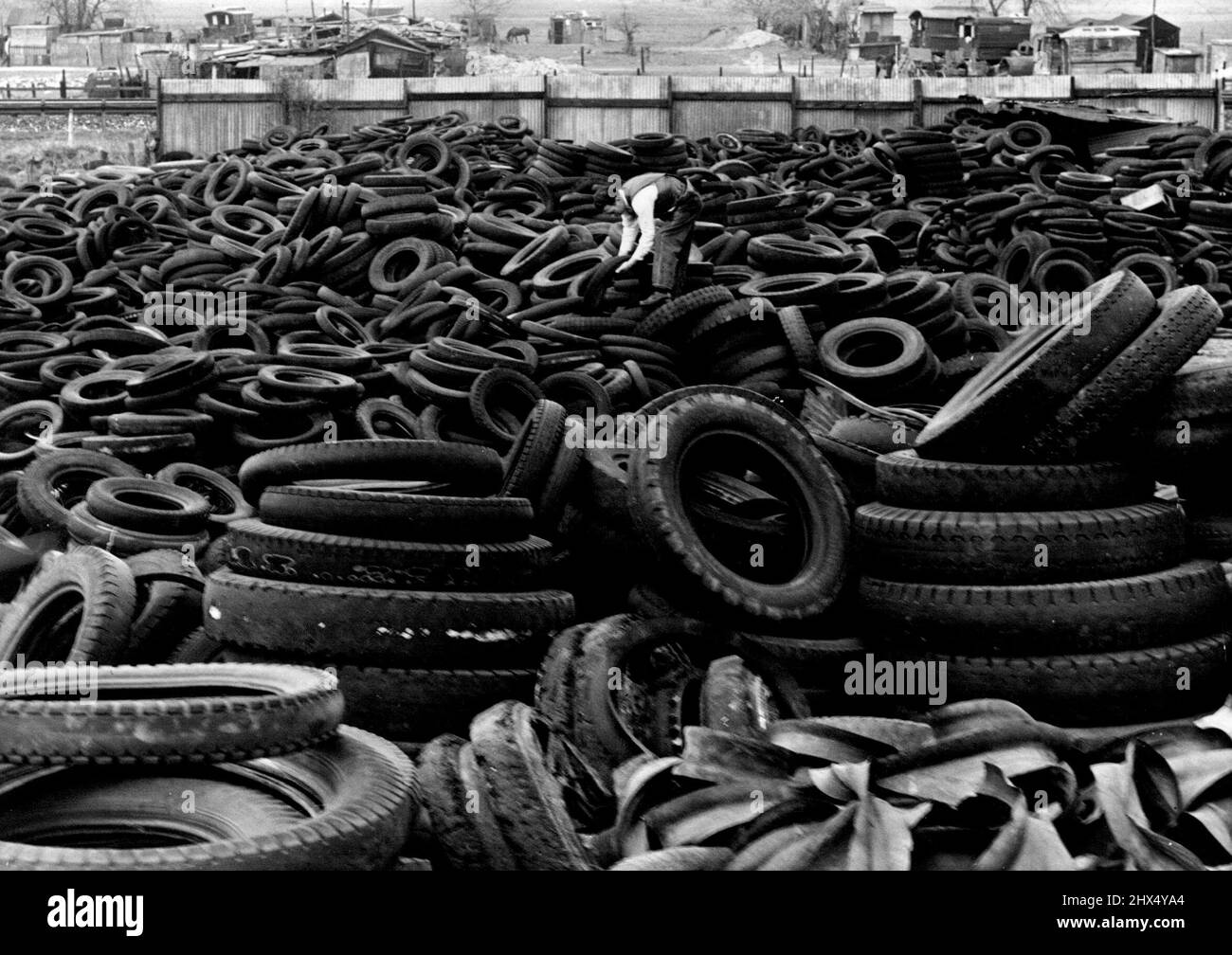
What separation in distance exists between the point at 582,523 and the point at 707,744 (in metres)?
2.63

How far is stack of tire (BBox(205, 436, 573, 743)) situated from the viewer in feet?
19.3

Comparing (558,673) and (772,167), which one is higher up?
(772,167)

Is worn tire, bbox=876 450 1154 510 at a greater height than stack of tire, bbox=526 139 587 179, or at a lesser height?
lesser

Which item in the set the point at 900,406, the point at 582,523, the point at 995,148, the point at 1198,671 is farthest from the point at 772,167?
the point at 1198,671

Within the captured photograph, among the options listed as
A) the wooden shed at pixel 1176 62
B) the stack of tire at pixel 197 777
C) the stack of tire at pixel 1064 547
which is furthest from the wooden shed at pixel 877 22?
the stack of tire at pixel 197 777

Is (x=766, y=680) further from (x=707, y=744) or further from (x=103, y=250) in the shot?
(x=103, y=250)

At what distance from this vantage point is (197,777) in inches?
182

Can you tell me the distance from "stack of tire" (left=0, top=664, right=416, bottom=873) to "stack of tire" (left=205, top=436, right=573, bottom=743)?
82 cm

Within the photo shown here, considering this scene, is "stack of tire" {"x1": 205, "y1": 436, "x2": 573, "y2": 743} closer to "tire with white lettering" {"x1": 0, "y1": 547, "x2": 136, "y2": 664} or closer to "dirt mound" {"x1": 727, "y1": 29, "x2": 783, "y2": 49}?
"tire with white lettering" {"x1": 0, "y1": 547, "x2": 136, "y2": 664}

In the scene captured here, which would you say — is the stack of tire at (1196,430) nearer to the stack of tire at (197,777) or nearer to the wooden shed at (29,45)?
the stack of tire at (197,777)

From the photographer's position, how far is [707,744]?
5.00 metres

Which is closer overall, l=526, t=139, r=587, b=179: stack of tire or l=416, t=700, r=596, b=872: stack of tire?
l=416, t=700, r=596, b=872: stack of tire

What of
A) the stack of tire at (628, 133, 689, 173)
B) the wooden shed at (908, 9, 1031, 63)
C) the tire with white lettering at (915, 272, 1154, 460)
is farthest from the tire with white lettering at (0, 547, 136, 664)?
the wooden shed at (908, 9, 1031, 63)

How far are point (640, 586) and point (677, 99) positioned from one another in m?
22.3
